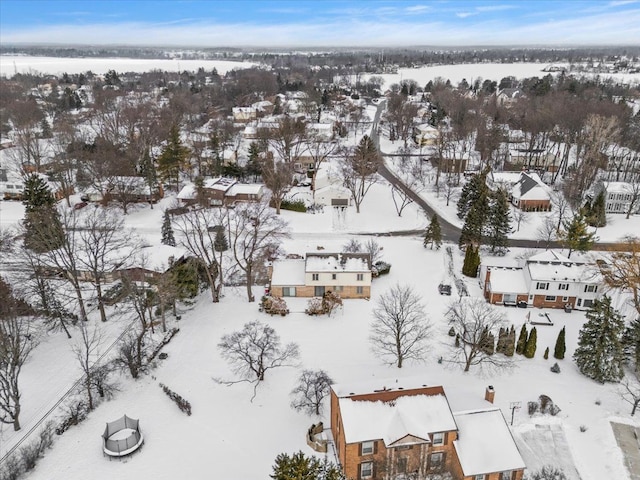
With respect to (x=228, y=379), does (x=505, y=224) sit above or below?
above

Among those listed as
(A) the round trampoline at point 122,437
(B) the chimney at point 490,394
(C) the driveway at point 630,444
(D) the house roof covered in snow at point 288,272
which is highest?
(D) the house roof covered in snow at point 288,272

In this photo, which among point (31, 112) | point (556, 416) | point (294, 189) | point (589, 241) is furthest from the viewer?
point (31, 112)

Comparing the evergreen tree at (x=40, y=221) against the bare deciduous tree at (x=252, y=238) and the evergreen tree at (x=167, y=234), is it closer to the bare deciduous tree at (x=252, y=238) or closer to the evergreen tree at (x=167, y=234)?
the evergreen tree at (x=167, y=234)

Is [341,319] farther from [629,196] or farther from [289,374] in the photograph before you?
[629,196]

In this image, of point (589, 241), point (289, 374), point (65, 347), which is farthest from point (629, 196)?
point (65, 347)

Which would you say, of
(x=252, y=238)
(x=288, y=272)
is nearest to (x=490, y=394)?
(x=288, y=272)

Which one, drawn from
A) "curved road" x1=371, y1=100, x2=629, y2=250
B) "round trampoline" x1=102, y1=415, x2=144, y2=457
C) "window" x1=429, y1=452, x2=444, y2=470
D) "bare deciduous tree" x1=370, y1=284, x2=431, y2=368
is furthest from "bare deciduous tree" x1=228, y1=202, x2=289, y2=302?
"window" x1=429, y1=452, x2=444, y2=470

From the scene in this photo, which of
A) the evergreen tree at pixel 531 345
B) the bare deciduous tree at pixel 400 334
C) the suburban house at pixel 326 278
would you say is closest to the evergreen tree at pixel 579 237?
the evergreen tree at pixel 531 345

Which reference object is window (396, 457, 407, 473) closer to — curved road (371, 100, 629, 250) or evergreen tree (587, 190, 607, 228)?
curved road (371, 100, 629, 250)
